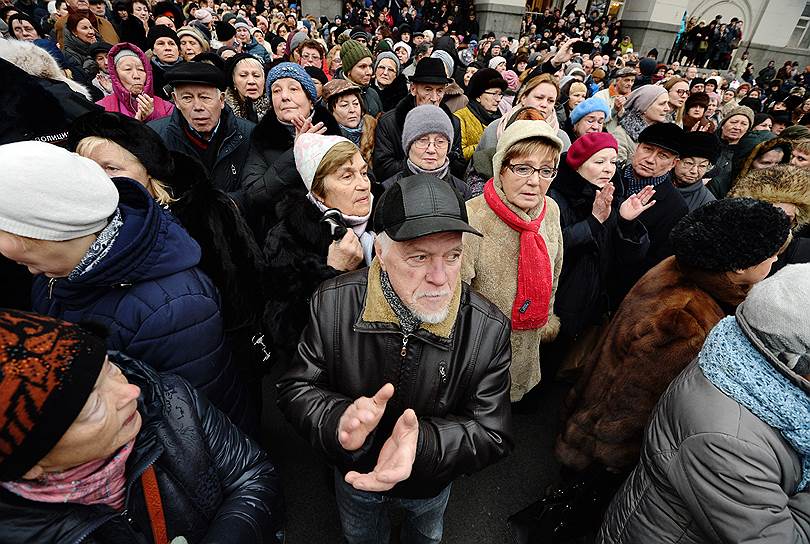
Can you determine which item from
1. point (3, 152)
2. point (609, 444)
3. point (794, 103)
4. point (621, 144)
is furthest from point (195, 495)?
point (794, 103)

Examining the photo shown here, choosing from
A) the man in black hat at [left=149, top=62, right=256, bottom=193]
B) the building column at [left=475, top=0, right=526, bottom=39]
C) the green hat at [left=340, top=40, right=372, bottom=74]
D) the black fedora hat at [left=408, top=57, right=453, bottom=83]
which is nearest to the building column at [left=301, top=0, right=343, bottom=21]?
the building column at [left=475, top=0, right=526, bottom=39]

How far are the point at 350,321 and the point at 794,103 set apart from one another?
1159cm

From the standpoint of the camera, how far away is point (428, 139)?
2.88m

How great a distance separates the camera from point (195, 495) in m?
1.39

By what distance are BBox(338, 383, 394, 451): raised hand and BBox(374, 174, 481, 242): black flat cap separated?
56 cm

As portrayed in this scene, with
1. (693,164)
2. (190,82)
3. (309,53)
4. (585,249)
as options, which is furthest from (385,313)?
(309,53)

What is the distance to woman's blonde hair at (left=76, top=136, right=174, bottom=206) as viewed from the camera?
1.98m

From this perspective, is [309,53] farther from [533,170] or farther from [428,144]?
[533,170]

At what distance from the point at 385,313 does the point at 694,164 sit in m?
3.28

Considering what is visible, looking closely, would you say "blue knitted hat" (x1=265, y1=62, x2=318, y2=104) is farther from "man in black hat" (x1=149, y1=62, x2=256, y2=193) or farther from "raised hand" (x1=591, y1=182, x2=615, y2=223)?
"raised hand" (x1=591, y1=182, x2=615, y2=223)

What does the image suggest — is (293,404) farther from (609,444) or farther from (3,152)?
(609,444)

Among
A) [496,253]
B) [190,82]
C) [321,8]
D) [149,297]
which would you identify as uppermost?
[321,8]

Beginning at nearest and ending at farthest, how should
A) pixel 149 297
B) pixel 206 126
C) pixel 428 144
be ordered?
pixel 149 297 → pixel 428 144 → pixel 206 126

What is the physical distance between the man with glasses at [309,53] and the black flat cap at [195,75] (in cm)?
381
